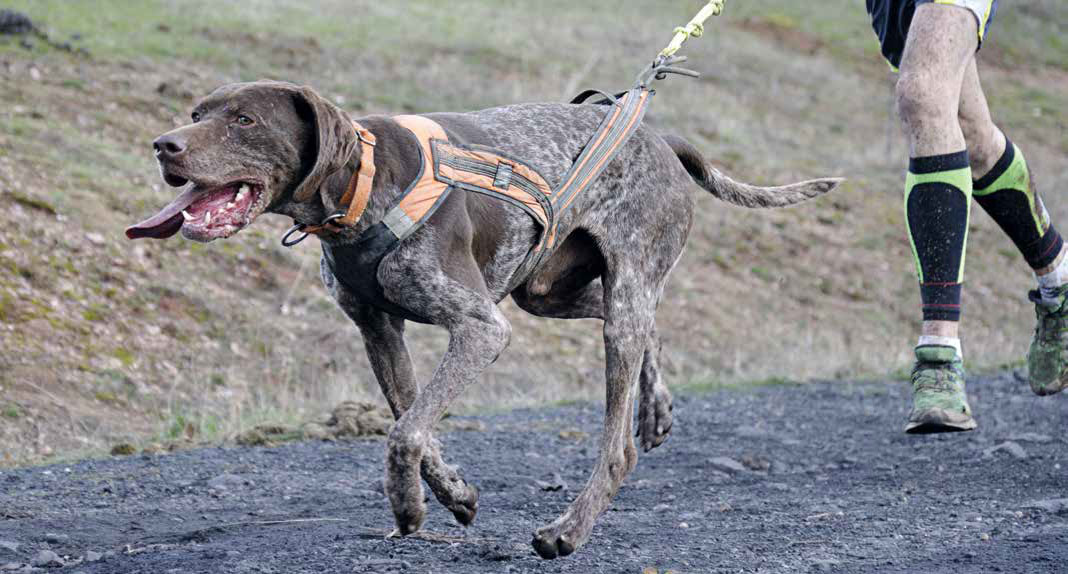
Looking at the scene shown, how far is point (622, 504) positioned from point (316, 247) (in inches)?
267

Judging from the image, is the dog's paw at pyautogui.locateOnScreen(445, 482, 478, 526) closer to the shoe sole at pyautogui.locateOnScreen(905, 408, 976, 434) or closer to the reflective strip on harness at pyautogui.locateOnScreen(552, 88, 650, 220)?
the reflective strip on harness at pyautogui.locateOnScreen(552, 88, 650, 220)

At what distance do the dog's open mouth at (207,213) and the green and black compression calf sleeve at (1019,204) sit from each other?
10.7ft

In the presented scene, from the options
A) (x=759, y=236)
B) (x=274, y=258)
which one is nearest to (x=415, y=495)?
(x=274, y=258)

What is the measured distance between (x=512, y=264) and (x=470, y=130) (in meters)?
0.56

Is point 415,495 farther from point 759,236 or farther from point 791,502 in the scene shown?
point 759,236

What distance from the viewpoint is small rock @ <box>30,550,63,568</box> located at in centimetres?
404

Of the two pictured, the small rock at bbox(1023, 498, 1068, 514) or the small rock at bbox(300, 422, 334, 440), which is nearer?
the small rock at bbox(1023, 498, 1068, 514)

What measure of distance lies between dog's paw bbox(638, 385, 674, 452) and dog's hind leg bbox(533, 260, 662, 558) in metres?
0.34

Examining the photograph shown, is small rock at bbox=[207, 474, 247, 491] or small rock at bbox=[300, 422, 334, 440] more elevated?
small rock at bbox=[207, 474, 247, 491]

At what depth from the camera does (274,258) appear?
1107 centimetres

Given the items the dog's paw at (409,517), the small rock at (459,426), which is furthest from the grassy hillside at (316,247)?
the dog's paw at (409,517)

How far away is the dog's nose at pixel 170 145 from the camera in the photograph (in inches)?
149

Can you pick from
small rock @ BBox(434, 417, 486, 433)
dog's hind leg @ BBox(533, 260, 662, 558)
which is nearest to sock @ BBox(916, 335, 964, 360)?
dog's hind leg @ BBox(533, 260, 662, 558)

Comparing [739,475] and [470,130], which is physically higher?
[470,130]
